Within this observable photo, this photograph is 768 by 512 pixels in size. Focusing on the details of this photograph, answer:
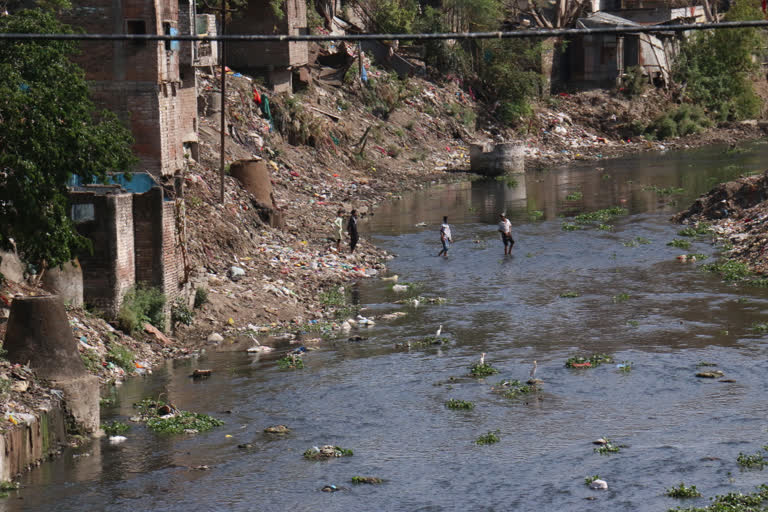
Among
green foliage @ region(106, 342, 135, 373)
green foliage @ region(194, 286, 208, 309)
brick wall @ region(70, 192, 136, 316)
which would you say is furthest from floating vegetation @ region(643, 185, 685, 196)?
green foliage @ region(106, 342, 135, 373)

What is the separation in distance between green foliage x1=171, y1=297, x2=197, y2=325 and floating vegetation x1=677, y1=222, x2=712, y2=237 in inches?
627

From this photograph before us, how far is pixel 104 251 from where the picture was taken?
18.2 meters

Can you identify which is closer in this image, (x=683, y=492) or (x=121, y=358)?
(x=683, y=492)

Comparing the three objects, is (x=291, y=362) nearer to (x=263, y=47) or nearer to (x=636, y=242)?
(x=636, y=242)

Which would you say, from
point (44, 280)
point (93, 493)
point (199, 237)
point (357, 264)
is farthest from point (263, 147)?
point (93, 493)

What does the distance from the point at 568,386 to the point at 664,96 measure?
→ 48.9 meters

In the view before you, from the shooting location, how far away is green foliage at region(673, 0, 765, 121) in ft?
206

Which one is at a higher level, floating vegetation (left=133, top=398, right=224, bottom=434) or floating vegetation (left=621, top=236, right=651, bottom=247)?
floating vegetation (left=621, top=236, right=651, bottom=247)

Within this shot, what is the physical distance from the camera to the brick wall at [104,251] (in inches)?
709

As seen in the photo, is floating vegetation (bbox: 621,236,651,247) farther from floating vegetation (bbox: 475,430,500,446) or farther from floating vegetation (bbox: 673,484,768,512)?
floating vegetation (bbox: 673,484,768,512)

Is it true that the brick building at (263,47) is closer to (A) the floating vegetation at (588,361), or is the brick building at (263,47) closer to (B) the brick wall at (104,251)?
(B) the brick wall at (104,251)

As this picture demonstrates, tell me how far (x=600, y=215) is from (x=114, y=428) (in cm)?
2242

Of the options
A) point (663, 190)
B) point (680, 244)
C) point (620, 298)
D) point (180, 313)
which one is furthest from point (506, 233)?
point (663, 190)

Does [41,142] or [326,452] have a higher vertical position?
[41,142]
